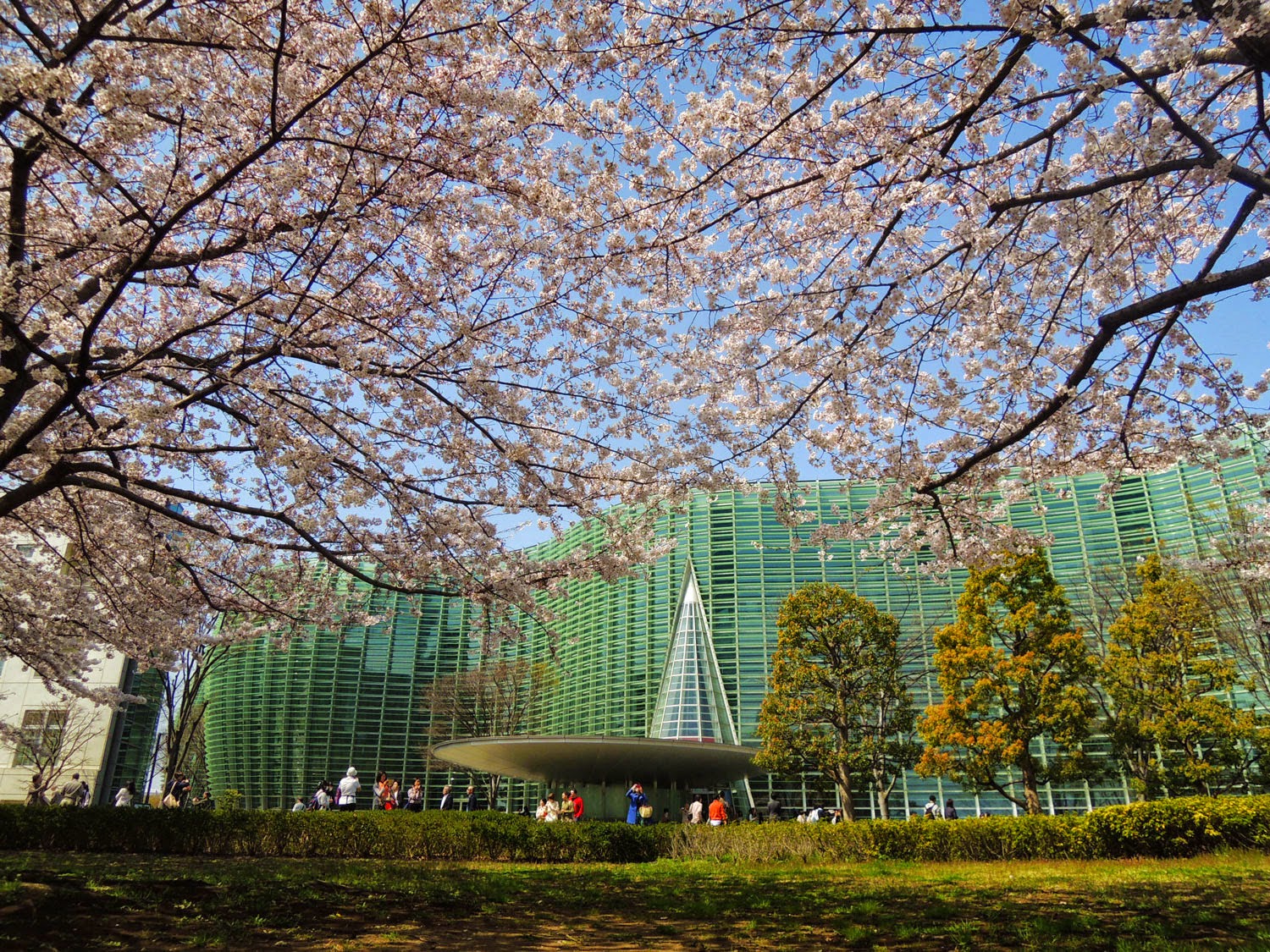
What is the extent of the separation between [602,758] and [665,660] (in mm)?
12911

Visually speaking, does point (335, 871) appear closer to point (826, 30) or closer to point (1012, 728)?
point (826, 30)

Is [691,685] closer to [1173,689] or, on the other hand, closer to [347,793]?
[1173,689]

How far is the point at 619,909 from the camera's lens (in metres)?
6.00

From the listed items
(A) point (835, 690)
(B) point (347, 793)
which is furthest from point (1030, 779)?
(B) point (347, 793)

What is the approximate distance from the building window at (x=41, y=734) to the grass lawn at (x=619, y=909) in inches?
637

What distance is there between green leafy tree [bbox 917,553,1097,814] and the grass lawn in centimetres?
763

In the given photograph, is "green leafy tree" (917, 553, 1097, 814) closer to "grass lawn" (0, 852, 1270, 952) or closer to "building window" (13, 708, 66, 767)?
"grass lawn" (0, 852, 1270, 952)

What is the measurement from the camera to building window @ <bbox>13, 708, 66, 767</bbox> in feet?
70.2

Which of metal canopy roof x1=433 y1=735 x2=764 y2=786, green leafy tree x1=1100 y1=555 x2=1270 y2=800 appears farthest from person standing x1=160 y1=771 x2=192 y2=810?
green leafy tree x1=1100 y1=555 x2=1270 y2=800

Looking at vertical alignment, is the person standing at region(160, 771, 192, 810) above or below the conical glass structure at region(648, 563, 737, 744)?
below

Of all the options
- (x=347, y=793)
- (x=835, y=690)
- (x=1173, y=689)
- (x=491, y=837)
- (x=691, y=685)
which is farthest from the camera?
(x=691, y=685)

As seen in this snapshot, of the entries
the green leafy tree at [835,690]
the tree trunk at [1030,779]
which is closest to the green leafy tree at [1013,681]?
the tree trunk at [1030,779]

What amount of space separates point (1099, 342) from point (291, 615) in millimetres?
7993

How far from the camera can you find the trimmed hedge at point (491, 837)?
11.1m
